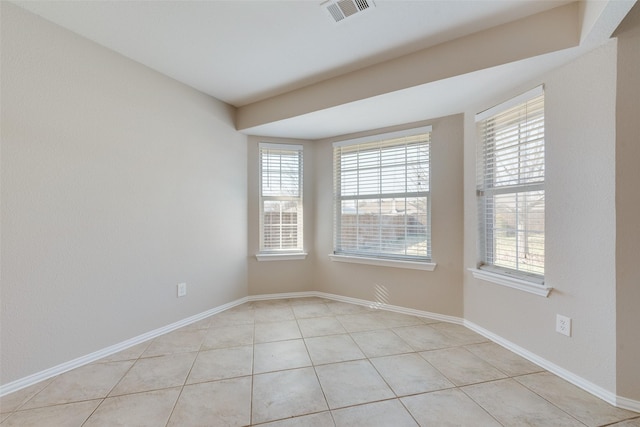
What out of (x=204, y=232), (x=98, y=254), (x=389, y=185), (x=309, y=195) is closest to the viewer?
(x=98, y=254)

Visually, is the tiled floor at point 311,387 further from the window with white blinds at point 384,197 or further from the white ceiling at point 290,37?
the white ceiling at point 290,37

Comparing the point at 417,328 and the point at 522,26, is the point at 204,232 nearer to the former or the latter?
the point at 417,328

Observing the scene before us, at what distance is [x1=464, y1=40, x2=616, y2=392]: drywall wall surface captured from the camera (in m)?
1.60

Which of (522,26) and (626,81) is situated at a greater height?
(522,26)

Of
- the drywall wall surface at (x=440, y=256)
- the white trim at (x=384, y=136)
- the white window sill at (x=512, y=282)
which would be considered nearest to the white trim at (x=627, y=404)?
the white window sill at (x=512, y=282)

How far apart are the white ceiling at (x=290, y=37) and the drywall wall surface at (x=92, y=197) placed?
269 mm

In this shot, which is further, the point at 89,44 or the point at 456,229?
the point at 456,229

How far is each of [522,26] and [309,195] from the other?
8.44 ft

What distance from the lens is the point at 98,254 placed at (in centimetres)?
206

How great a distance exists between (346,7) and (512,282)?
238 centimetres

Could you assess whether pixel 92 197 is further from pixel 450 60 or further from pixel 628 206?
pixel 628 206

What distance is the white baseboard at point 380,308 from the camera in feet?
5.28

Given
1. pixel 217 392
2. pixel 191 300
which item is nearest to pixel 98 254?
pixel 191 300

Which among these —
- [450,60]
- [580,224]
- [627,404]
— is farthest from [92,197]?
[627,404]
